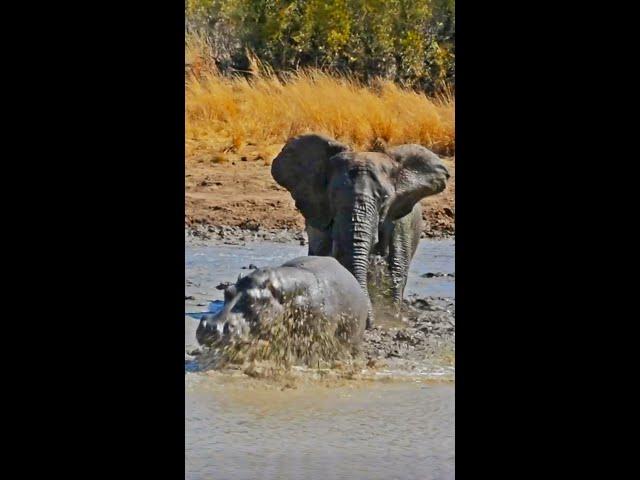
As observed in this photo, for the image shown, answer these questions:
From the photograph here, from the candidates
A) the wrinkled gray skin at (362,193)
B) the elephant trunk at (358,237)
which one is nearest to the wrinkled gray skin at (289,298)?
the elephant trunk at (358,237)

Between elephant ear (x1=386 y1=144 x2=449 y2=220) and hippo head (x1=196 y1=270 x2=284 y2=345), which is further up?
elephant ear (x1=386 y1=144 x2=449 y2=220)

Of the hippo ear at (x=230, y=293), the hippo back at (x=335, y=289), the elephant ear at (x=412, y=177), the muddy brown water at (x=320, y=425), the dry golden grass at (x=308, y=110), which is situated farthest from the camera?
the dry golden grass at (x=308, y=110)

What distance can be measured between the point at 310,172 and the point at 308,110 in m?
3.93

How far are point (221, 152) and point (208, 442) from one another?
4310mm

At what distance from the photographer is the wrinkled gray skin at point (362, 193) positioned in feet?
29.2

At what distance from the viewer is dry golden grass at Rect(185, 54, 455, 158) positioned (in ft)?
42.1

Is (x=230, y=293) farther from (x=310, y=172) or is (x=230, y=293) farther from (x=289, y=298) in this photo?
(x=310, y=172)

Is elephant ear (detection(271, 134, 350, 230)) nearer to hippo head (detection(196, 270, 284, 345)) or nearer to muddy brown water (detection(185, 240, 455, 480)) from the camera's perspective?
muddy brown water (detection(185, 240, 455, 480))

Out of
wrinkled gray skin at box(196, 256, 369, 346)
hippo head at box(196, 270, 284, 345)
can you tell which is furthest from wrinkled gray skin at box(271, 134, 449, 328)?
hippo head at box(196, 270, 284, 345)

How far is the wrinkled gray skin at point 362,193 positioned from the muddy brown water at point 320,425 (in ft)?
2.07

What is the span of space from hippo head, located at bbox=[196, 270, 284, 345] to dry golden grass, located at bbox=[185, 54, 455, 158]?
5356 millimetres

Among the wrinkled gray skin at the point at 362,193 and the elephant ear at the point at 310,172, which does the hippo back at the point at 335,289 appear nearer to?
the wrinkled gray skin at the point at 362,193
